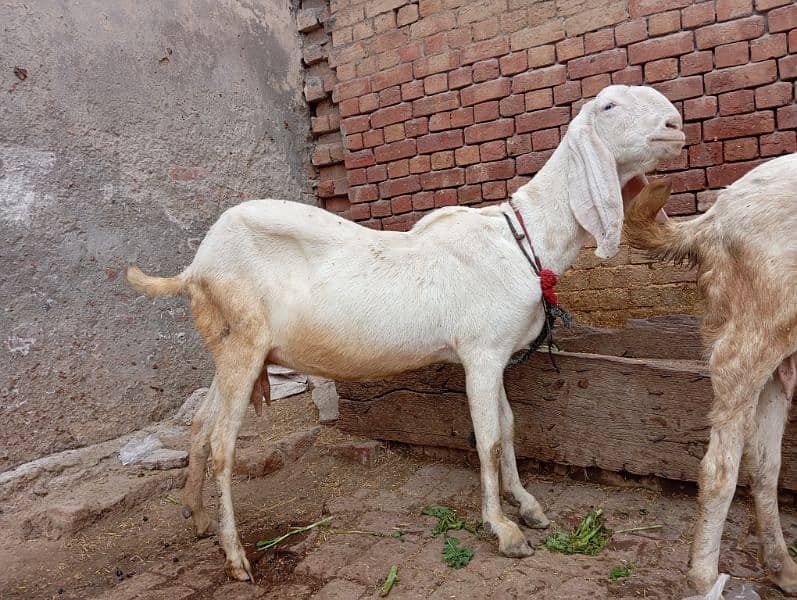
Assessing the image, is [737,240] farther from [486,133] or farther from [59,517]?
[59,517]

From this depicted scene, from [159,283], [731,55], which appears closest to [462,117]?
[731,55]

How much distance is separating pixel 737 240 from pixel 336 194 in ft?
12.0

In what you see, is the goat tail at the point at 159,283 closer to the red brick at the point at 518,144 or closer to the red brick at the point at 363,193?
the red brick at the point at 363,193

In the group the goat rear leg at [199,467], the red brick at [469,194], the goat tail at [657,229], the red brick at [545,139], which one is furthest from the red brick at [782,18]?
the goat rear leg at [199,467]

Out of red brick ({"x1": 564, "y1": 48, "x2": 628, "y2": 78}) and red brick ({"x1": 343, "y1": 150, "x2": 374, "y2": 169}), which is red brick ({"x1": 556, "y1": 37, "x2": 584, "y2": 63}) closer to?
red brick ({"x1": 564, "y1": 48, "x2": 628, "y2": 78})

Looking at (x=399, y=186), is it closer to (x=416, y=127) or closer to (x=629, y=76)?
(x=416, y=127)

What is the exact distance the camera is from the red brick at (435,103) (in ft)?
14.5

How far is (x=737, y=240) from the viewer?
2.24m

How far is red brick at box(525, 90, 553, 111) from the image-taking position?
4059 mm

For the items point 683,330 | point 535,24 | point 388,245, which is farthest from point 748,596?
point 535,24

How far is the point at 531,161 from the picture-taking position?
13.7ft

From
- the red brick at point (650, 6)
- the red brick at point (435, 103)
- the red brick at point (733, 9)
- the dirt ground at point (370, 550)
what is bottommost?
the dirt ground at point (370, 550)

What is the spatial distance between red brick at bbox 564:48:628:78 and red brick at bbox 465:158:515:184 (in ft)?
2.32

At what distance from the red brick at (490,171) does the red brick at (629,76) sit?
845 millimetres
